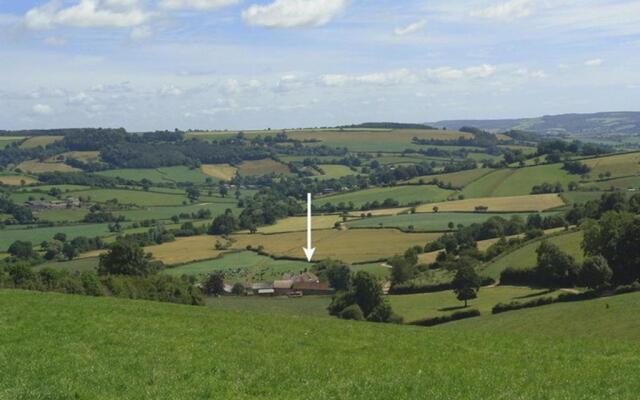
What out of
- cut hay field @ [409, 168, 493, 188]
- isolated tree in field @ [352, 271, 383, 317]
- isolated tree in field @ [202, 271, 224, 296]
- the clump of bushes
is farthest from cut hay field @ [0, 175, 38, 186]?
the clump of bushes

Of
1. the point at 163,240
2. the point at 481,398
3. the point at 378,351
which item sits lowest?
the point at 163,240

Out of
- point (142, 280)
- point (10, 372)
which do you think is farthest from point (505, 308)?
point (10, 372)

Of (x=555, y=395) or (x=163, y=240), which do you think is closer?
(x=555, y=395)

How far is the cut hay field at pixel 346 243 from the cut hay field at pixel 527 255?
18.7 metres

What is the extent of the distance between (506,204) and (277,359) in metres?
111

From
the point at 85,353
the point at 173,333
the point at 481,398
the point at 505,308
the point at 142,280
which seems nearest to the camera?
the point at 481,398

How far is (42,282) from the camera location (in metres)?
54.5

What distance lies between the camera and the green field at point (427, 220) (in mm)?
112438

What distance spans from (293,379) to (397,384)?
2638 mm

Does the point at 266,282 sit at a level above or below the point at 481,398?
below

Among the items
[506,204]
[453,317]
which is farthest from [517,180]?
[453,317]

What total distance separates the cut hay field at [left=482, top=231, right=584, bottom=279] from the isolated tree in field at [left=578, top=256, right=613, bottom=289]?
378 inches

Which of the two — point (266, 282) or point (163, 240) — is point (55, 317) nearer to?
point (266, 282)

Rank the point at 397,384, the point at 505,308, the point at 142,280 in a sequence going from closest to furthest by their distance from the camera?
the point at 397,384 < the point at 505,308 < the point at 142,280
